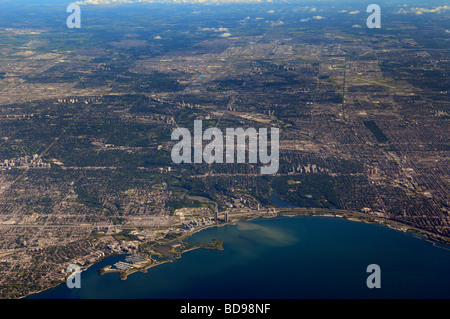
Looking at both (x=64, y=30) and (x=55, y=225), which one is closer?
(x=55, y=225)

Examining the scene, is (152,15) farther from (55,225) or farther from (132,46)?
(55,225)

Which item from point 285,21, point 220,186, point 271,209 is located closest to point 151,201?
point 220,186

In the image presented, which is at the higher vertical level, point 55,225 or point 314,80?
point 314,80

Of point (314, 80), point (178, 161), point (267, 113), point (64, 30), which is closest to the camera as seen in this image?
point (178, 161)

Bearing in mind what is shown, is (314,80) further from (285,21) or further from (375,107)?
(285,21)

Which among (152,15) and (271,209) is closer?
(271,209)

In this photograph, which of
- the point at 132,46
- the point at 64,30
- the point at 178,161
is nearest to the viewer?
the point at 178,161

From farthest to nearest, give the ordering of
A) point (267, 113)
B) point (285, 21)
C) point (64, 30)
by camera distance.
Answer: point (285, 21) < point (64, 30) < point (267, 113)

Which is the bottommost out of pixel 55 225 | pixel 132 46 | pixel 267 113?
pixel 55 225

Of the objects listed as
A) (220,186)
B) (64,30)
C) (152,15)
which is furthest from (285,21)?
(220,186)

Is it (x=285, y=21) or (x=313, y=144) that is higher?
(x=285, y=21)
